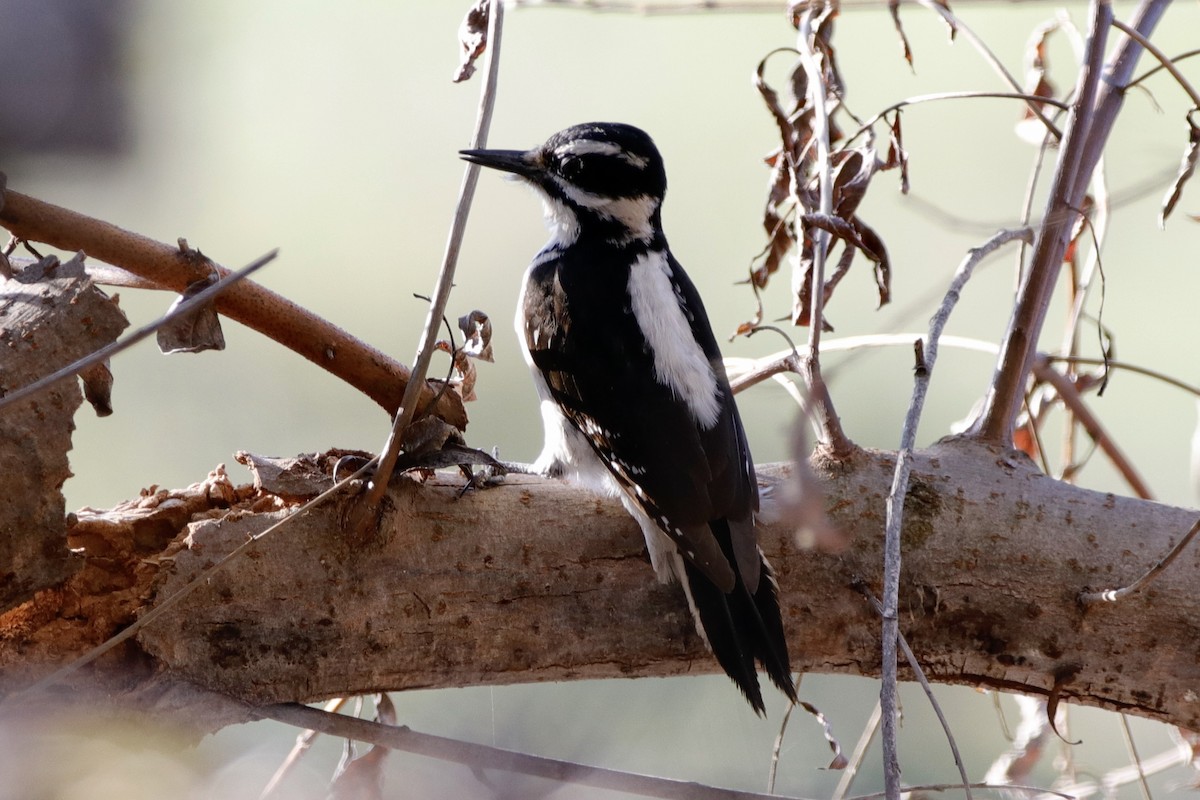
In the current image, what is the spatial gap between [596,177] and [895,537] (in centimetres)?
146

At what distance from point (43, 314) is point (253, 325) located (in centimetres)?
32

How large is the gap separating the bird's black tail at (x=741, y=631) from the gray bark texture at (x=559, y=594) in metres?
0.04

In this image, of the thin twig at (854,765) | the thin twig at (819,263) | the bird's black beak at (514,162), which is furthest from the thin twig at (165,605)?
the bird's black beak at (514,162)

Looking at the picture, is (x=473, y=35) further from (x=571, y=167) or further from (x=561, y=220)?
(x=561, y=220)

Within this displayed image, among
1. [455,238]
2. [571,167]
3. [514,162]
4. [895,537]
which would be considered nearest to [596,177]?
[571,167]

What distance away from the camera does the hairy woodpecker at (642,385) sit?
192 centimetres

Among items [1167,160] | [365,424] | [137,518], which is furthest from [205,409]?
[1167,160]

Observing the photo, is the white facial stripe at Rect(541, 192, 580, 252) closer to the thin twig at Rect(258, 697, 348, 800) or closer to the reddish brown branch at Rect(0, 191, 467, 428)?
the reddish brown branch at Rect(0, 191, 467, 428)

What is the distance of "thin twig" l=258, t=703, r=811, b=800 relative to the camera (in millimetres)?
1533

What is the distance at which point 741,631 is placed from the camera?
191 centimetres

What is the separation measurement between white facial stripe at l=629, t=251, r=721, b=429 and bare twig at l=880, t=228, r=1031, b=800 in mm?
602

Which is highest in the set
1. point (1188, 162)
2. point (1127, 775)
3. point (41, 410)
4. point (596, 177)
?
point (596, 177)

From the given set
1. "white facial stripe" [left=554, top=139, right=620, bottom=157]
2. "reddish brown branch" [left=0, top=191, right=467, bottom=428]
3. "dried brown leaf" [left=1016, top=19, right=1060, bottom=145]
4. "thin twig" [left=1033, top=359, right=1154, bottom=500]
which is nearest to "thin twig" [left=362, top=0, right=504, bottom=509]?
"reddish brown branch" [left=0, top=191, right=467, bottom=428]

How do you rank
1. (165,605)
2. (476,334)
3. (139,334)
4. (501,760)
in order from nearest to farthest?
(139,334) < (165,605) < (501,760) < (476,334)
